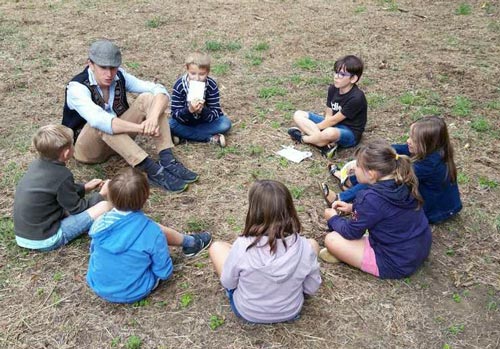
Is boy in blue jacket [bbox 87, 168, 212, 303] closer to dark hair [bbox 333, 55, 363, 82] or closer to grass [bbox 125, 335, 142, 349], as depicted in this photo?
grass [bbox 125, 335, 142, 349]

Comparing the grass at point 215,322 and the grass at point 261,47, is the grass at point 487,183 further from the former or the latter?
the grass at point 261,47

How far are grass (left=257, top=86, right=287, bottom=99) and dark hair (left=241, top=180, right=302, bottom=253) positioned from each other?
3.72 m

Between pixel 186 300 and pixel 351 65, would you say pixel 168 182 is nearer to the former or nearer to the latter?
pixel 186 300

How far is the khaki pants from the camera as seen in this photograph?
4352 millimetres

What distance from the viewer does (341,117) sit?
5.04 metres

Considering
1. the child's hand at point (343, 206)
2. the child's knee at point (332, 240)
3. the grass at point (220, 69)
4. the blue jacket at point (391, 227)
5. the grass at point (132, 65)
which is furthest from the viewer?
the grass at point (132, 65)

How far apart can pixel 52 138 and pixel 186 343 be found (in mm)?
1724

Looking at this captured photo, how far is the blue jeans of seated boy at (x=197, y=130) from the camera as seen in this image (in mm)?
5234

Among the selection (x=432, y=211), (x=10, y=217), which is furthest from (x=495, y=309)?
(x=10, y=217)

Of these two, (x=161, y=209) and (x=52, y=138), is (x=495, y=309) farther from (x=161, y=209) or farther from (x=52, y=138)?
(x=52, y=138)

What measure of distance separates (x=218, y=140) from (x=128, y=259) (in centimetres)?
243

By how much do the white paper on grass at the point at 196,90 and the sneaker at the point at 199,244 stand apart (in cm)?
169

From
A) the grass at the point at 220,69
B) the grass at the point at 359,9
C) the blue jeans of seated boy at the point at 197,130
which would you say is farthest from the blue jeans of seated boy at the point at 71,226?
the grass at the point at 359,9

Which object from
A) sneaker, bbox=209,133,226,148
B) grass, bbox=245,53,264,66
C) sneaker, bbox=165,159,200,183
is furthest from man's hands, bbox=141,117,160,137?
grass, bbox=245,53,264,66
